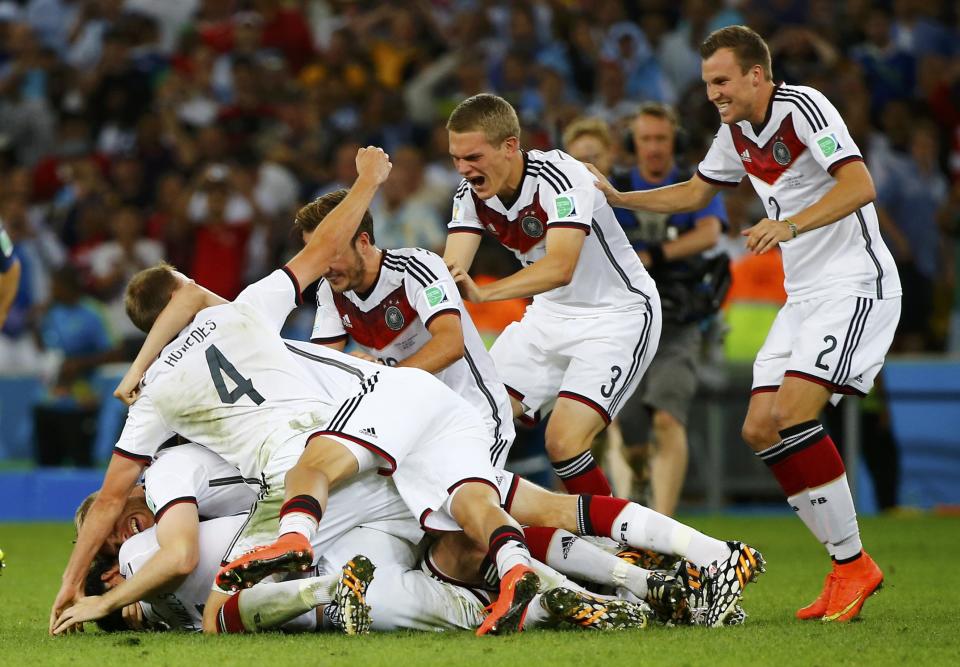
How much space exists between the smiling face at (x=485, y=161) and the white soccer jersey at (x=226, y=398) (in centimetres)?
125

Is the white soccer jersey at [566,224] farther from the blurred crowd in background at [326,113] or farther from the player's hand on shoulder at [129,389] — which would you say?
the blurred crowd in background at [326,113]

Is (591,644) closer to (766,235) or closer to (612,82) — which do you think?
(766,235)

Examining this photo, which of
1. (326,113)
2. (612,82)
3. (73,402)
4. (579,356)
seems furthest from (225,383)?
(326,113)

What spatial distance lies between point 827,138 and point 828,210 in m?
0.34

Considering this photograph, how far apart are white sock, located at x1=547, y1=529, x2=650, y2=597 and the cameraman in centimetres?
298

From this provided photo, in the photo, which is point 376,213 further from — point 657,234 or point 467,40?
point 657,234

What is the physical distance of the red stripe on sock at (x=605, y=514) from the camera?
5.33 m

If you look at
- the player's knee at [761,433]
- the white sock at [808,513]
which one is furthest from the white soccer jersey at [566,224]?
the white sock at [808,513]

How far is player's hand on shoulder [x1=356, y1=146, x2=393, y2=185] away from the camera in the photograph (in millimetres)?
6004

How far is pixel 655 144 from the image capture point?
27.1 ft

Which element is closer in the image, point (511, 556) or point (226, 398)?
point (511, 556)

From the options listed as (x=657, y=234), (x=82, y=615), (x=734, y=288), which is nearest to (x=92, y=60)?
(x=734, y=288)

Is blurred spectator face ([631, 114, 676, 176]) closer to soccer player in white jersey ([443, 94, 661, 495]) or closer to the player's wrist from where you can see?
soccer player in white jersey ([443, 94, 661, 495])

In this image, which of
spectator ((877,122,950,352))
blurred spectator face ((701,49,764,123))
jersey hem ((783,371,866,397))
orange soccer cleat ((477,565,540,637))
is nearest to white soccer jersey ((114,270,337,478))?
orange soccer cleat ((477,565,540,637))
